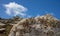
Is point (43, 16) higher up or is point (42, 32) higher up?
point (43, 16)

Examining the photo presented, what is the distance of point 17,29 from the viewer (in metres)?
10.2

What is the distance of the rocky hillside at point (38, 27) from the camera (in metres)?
10.1

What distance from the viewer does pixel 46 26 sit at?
33.6ft

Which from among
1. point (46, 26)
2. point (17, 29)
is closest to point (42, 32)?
point (46, 26)

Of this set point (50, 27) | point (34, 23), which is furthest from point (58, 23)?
point (34, 23)

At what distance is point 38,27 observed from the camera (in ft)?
33.2

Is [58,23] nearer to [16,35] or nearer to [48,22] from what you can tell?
[48,22]

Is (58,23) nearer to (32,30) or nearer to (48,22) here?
(48,22)

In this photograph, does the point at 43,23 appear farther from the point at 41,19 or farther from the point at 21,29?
the point at 21,29

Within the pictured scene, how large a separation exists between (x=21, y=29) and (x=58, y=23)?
1.69 metres

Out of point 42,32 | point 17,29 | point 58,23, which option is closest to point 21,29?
point 17,29

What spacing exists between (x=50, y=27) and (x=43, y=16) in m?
0.59

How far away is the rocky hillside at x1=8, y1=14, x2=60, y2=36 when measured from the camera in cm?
1011

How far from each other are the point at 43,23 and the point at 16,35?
1.32 m
